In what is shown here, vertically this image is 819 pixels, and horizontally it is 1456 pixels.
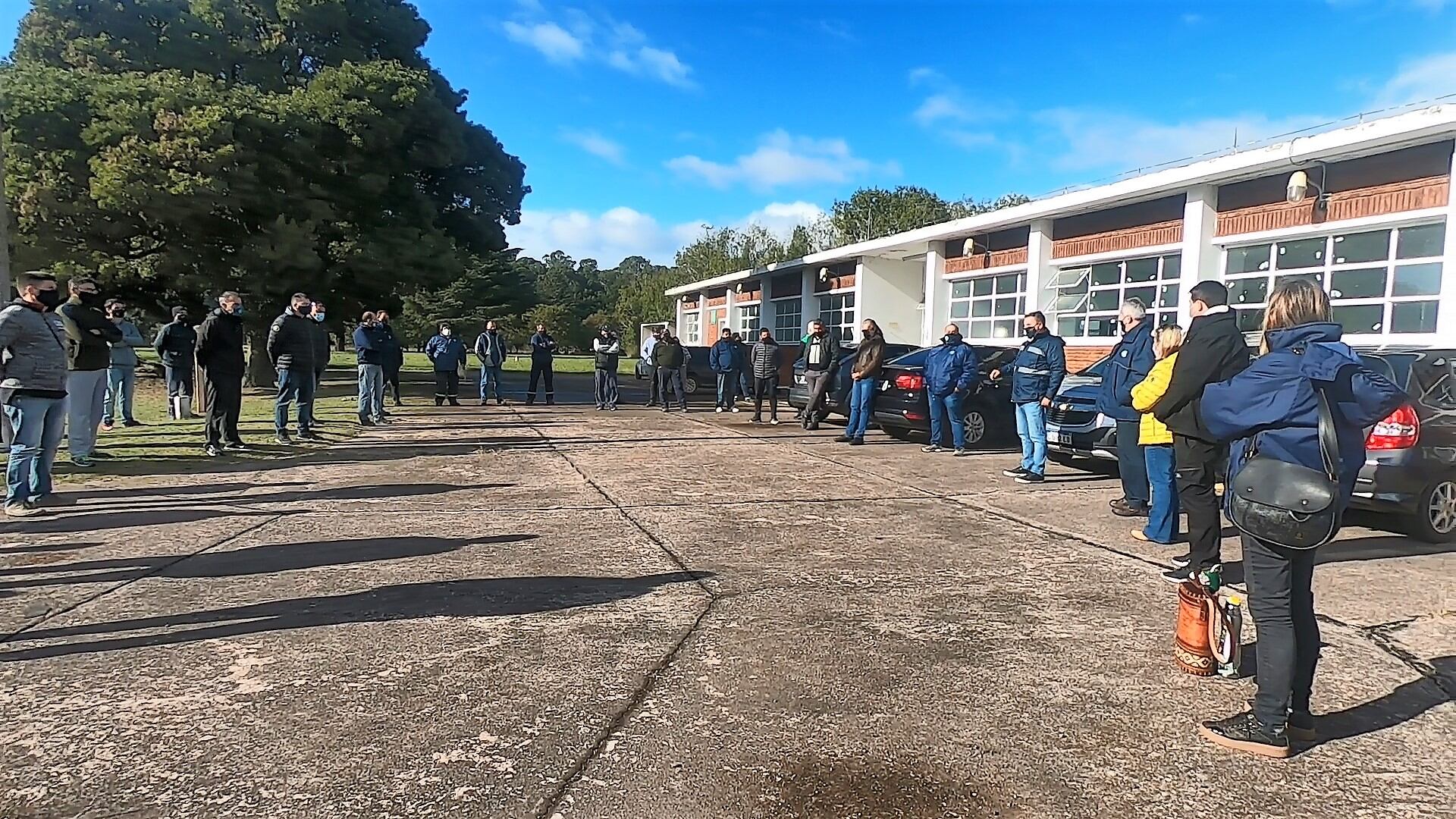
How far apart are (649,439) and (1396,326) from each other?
10.2 m

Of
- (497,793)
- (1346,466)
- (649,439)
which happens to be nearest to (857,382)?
(649,439)

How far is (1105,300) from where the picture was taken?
16734 millimetres

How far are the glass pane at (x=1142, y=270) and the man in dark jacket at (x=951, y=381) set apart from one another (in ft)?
20.8

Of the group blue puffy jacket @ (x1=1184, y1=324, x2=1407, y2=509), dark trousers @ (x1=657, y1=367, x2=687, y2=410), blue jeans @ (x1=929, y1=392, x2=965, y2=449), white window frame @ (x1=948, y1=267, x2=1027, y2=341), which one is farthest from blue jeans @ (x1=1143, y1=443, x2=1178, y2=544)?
white window frame @ (x1=948, y1=267, x2=1027, y2=341)

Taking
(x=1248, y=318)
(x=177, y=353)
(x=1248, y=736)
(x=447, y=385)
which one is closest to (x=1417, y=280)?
(x=1248, y=318)

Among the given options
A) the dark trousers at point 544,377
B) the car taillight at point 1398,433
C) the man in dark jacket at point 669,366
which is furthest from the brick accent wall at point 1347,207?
the dark trousers at point 544,377

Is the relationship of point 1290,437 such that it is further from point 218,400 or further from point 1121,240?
point 1121,240

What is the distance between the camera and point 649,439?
12586 millimetres

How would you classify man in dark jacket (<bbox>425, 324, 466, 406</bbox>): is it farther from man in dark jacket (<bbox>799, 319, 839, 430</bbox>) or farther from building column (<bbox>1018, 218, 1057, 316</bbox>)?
building column (<bbox>1018, 218, 1057, 316</bbox>)

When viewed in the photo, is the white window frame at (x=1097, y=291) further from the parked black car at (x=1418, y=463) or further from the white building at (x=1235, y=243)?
the parked black car at (x=1418, y=463)

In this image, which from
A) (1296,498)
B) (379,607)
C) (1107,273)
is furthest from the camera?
(1107,273)

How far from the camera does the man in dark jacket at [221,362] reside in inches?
384

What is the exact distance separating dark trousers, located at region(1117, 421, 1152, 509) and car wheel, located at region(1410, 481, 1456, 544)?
1.74m

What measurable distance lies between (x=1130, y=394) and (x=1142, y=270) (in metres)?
11.0
